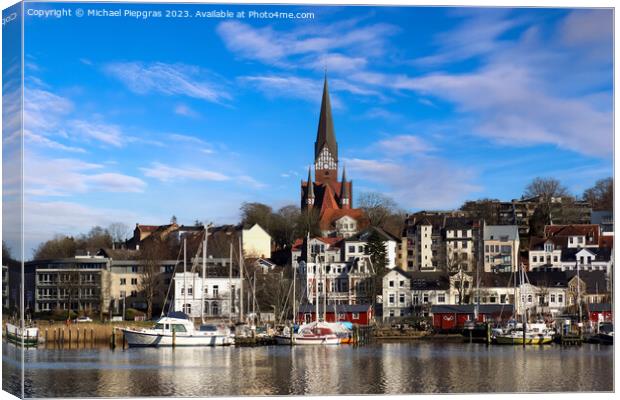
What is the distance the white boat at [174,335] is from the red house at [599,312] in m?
15.4

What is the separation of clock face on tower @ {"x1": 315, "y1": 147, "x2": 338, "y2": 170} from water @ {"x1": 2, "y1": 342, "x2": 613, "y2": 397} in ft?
69.9

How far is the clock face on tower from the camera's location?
182ft

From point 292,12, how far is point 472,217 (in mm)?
42690

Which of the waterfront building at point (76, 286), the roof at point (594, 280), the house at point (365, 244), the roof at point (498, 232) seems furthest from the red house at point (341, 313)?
the roof at point (594, 280)

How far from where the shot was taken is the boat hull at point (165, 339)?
117 feet

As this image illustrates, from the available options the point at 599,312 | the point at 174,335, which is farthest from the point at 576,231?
the point at 174,335

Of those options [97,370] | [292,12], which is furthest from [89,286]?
[292,12]

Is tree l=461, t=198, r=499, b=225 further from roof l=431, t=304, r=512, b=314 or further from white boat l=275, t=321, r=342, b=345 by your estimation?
white boat l=275, t=321, r=342, b=345

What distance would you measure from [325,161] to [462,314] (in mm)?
18601

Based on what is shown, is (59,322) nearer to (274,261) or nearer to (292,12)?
(274,261)

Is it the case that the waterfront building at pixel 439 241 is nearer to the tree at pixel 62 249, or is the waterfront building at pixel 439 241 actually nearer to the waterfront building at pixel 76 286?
the waterfront building at pixel 76 286

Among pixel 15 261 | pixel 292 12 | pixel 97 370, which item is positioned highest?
pixel 292 12

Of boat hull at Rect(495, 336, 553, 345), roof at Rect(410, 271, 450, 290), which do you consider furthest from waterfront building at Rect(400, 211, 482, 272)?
boat hull at Rect(495, 336, 553, 345)

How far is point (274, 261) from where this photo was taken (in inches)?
2191
